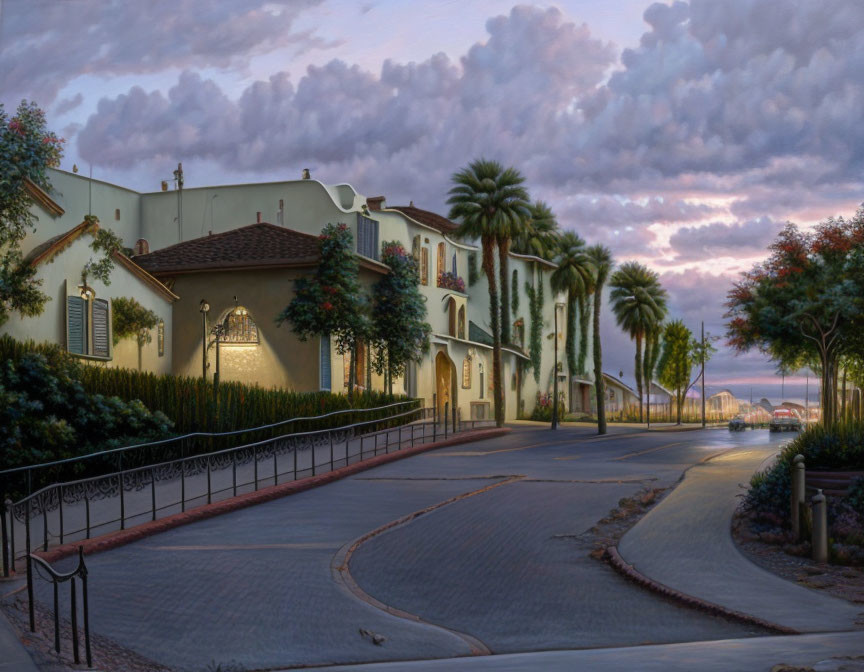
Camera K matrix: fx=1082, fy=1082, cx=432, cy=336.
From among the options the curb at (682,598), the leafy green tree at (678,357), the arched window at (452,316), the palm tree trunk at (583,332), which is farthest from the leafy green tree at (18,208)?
the leafy green tree at (678,357)

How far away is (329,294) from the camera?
38.7m

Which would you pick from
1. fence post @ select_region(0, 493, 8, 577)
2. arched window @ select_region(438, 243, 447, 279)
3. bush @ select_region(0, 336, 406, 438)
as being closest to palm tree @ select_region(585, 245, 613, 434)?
arched window @ select_region(438, 243, 447, 279)

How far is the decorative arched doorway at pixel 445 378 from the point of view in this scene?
2153 inches

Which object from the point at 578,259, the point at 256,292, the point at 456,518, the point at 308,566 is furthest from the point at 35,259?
the point at 578,259

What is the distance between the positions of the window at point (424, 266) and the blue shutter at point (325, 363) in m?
13.6

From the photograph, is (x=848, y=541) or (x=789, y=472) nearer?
(x=848, y=541)

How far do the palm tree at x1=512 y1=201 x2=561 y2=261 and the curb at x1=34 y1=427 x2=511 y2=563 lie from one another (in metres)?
48.2

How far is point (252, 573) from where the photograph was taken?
13.7 m

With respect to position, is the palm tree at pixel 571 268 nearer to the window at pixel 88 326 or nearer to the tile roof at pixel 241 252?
the tile roof at pixel 241 252

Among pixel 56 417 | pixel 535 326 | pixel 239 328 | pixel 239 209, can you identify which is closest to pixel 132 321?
pixel 239 328

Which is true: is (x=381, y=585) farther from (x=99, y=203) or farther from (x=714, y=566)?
(x=99, y=203)

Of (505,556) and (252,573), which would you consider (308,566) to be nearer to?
(252,573)

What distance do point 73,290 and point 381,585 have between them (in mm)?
20823

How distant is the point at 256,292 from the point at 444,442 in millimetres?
10147
